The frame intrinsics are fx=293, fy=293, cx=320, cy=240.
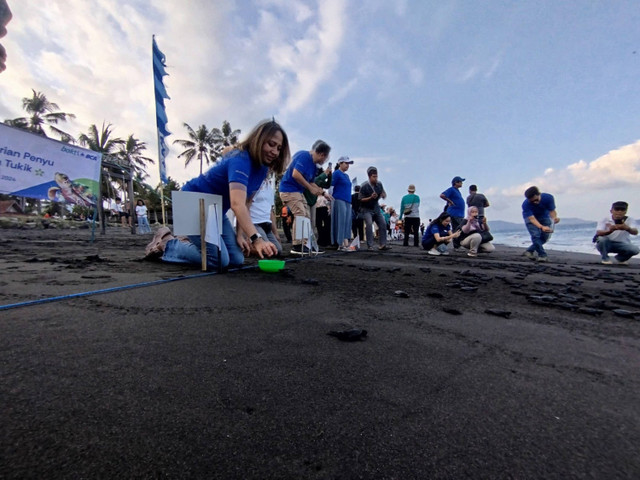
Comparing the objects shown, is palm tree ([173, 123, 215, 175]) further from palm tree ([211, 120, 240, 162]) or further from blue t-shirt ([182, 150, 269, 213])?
blue t-shirt ([182, 150, 269, 213])

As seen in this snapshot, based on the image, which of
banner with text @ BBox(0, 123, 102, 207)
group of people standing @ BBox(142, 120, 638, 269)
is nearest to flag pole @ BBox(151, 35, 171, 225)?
banner with text @ BBox(0, 123, 102, 207)

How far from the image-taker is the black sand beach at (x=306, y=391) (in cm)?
66

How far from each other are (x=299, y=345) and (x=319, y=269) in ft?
7.73

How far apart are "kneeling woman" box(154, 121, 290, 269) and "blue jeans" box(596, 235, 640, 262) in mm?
6649

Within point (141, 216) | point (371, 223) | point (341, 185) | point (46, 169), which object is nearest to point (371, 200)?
point (371, 223)

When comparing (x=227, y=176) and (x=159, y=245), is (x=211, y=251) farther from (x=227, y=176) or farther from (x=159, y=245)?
(x=159, y=245)

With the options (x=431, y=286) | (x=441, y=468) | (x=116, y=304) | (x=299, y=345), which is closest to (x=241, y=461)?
(x=441, y=468)

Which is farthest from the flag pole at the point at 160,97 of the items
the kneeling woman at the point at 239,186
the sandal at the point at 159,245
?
the kneeling woman at the point at 239,186

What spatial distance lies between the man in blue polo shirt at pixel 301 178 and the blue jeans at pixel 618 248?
18.9ft

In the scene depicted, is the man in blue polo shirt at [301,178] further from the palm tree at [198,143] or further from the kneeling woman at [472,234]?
the palm tree at [198,143]

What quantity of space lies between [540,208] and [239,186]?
6.31m

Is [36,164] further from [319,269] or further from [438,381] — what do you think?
[438,381]

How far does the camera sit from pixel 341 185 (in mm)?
6355

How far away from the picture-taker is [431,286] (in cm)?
288
